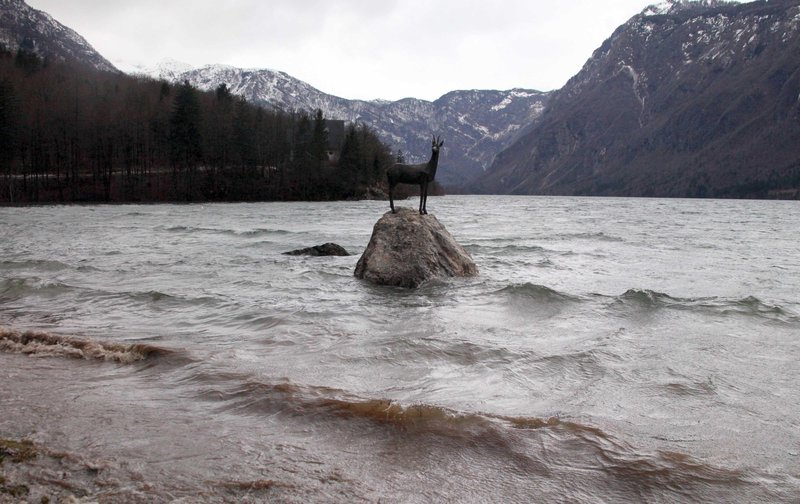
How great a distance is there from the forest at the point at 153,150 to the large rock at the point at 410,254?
73270 mm

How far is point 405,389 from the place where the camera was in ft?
18.7

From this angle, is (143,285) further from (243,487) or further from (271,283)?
(243,487)

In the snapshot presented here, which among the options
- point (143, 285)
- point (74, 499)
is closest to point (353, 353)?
point (74, 499)

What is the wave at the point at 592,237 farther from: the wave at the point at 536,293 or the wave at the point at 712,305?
the wave at the point at 536,293

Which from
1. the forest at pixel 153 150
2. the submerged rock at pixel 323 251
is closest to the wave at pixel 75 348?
the submerged rock at pixel 323 251

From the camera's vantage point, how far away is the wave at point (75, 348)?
260 inches

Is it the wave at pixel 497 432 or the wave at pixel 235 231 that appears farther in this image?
the wave at pixel 235 231

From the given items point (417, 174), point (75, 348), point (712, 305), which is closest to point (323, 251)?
point (417, 174)

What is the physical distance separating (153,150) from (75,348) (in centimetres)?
9010

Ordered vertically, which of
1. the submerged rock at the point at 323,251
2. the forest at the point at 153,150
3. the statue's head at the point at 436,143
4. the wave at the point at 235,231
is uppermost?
the forest at the point at 153,150

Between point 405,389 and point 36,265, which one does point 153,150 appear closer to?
point 36,265

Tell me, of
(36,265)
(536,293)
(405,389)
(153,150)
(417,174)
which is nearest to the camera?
(405,389)

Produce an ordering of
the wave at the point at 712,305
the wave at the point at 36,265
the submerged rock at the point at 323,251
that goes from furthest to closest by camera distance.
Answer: the submerged rock at the point at 323,251
the wave at the point at 36,265
the wave at the point at 712,305

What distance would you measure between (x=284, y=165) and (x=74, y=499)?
93.5 meters
